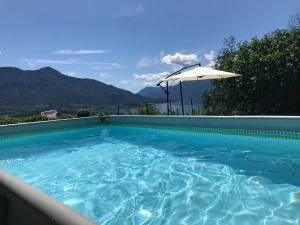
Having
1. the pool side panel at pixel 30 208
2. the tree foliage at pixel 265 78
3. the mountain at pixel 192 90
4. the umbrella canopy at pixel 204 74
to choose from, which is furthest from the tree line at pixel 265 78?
the pool side panel at pixel 30 208

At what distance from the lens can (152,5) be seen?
55.4 ft

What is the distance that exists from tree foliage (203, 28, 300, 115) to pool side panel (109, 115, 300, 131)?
217cm

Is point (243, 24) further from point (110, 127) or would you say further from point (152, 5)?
point (110, 127)

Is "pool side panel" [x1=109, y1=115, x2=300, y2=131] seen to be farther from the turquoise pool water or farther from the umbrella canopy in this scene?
the umbrella canopy

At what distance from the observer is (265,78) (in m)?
11.1

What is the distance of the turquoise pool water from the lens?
13.3 ft

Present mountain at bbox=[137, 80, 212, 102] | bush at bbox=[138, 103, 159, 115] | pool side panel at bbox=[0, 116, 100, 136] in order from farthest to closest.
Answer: mountain at bbox=[137, 80, 212, 102]
bush at bbox=[138, 103, 159, 115]
pool side panel at bbox=[0, 116, 100, 136]

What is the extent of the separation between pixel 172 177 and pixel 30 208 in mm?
3995

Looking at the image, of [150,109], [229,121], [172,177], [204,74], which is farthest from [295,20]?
[172,177]

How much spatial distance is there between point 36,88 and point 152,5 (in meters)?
81.1

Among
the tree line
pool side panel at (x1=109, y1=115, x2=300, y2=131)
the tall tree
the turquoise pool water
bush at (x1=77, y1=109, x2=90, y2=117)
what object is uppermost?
the tall tree

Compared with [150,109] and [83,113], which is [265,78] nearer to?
[150,109]

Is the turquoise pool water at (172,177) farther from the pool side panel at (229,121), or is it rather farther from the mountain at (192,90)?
the mountain at (192,90)

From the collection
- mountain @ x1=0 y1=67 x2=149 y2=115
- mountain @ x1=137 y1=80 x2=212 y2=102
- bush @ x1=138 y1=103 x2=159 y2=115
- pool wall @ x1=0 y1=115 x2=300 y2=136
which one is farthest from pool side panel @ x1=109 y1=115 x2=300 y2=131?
mountain @ x1=0 y1=67 x2=149 y2=115
